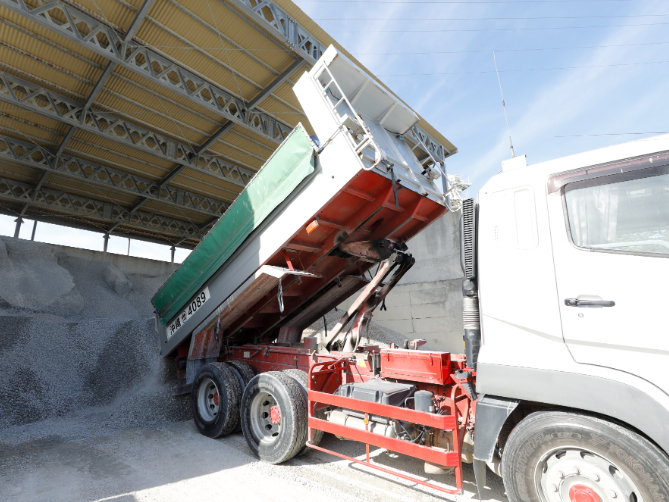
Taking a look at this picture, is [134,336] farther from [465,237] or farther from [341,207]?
[465,237]

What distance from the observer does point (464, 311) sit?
10.3ft

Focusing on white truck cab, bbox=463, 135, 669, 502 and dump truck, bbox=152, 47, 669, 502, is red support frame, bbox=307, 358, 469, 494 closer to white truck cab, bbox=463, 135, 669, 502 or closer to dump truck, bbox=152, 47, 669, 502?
dump truck, bbox=152, 47, 669, 502

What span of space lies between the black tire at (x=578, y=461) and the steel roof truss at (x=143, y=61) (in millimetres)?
9137

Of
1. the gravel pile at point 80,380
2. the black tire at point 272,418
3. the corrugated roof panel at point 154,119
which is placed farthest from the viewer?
the corrugated roof panel at point 154,119

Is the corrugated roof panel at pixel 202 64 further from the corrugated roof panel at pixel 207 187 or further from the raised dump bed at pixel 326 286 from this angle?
the raised dump bed at pixel 326 286

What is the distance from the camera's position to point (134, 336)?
7.64 m

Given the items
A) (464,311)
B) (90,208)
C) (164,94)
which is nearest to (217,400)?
(464,311)

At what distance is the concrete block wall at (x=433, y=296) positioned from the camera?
10539mm

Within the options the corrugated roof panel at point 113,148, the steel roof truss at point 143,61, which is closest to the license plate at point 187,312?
the steel roof truss at point 143,61

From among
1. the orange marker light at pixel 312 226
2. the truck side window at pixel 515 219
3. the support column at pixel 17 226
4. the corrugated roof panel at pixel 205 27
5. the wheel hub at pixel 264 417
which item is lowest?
the wheel hub at pixel 264 417

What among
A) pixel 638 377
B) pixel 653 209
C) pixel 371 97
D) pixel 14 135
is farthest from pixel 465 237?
pixel 14 135

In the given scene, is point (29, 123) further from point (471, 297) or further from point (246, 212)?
point (471, 297)

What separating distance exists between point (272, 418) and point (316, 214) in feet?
7.97

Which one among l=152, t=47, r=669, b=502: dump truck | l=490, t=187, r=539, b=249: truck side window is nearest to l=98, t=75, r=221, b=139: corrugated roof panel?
l=152, t=47, r=669, b=502: dump truck
